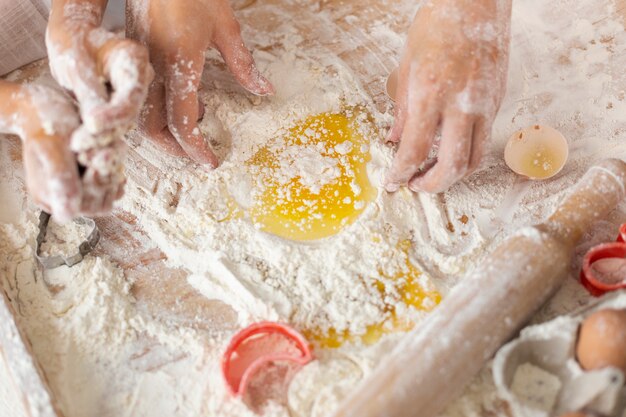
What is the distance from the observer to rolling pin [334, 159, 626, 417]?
100 centimetres

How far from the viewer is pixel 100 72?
110 centimetres

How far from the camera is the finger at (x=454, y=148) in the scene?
46.5 inches

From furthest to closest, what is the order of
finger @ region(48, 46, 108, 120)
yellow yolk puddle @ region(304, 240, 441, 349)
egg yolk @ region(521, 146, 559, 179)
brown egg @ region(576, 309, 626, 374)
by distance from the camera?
egg yolk @ region(521, 146, 559, 179)
yellow yolk puddle @ region(304, 240, 441, 349)
finger @ region(48, 46, 108, 120)
brown egg @ region(576, 309, 626, 374)

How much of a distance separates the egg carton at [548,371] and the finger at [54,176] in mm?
772

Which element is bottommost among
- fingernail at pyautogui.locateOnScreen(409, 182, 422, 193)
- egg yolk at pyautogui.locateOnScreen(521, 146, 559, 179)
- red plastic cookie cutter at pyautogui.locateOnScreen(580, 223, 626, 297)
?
red plastic cookie cutter at pyautogui.locateOnScreen(580, 223, 626, 297)

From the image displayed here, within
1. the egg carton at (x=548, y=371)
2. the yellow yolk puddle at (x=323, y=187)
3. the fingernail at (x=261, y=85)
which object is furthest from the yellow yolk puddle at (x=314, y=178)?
the egg carton at (x=548, y=371)

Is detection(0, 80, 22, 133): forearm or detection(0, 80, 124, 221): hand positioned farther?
detection(0, 80, 22, 133): forearm

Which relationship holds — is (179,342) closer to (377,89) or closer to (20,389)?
(20,389)

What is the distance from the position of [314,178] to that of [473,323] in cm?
50

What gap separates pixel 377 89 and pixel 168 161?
553 mm

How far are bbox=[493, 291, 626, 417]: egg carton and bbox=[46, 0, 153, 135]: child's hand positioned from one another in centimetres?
78

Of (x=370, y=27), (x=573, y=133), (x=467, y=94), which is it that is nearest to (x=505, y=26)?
(x=467, y=94)

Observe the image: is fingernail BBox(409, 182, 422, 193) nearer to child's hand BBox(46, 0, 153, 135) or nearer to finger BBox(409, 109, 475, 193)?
finger BBox(409, 109, 475, 193)

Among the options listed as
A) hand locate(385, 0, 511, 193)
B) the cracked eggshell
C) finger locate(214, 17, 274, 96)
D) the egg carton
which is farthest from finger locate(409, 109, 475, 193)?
finger locate(214, 17, 274, 96)
